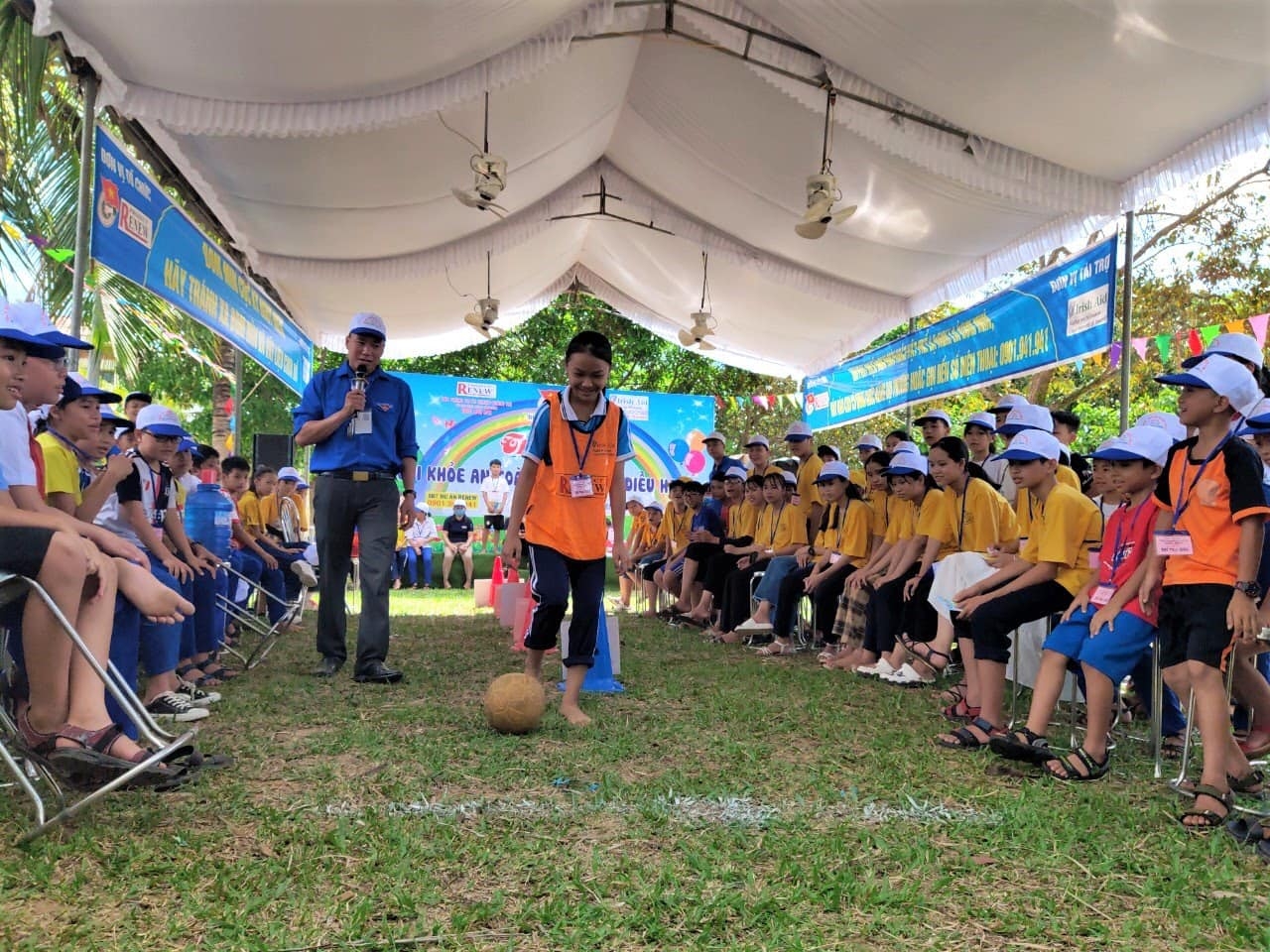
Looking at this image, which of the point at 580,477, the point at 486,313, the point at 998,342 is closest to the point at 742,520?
the point at 998,342

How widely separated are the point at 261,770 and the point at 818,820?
197cm

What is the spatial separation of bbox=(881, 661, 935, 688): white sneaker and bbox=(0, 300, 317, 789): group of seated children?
12.7 ft

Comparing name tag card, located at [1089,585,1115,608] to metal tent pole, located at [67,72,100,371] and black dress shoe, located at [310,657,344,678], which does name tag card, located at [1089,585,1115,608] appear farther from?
metal tent pole, located at [67,72,100,371]

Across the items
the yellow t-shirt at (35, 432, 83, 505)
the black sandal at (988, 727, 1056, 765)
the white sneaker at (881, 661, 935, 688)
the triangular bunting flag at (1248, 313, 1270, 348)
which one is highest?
the triangular bunting flag at (1248, 313, 1270, 348)

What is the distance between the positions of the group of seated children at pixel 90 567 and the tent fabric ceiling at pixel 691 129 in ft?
7.47

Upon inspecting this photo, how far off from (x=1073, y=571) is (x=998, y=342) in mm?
4795

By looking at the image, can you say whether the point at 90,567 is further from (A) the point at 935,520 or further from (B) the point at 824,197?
(B) the point at 824,197

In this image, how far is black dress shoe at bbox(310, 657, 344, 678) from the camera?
5.46 m

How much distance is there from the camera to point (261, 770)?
3334mm

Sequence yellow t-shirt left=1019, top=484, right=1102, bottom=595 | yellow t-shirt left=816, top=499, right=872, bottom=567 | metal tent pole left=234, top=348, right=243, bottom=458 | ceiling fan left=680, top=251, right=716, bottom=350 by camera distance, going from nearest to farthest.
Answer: yellow t-shirt left=1019, top=484, right=1102, bottom=595 → yellow t-shirt left=816, top=499, right=872, bottom=567 → metal tent pole left=234, top=348, right=243, bottom=458 → ceiling fan left=680, top=251, right=716, bottom=350

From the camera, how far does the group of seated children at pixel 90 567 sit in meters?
2.67

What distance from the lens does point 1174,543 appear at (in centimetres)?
324

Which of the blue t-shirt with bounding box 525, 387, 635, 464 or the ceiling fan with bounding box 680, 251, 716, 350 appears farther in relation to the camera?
the ceiling fan with bounding box 680, 251, 716, 350

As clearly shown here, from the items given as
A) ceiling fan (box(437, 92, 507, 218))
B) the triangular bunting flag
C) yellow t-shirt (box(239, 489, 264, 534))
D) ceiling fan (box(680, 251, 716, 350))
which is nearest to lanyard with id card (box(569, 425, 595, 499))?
ceiling fan (box(437, 92, 507, 218))
